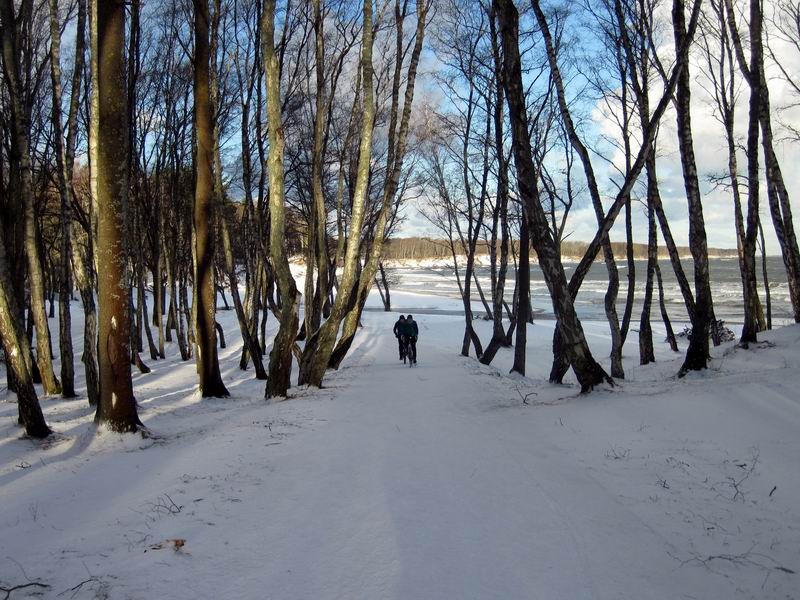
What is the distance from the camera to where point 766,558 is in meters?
2.87

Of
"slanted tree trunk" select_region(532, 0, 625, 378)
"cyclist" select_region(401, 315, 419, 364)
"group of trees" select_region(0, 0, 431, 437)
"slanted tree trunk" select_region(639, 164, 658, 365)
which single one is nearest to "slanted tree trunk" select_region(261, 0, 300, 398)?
"group of trees" select_region(0, 0, 431, 437)

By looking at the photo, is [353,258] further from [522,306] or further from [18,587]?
[18,587]

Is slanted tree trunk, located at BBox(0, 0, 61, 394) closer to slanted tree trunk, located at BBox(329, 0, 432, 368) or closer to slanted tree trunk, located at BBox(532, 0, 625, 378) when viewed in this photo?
slanted tree trunk, located at BBox(329, 0, 432, 368)

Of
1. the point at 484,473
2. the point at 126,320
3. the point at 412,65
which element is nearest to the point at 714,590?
the point at 484,473

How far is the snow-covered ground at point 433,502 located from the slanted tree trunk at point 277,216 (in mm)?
1911

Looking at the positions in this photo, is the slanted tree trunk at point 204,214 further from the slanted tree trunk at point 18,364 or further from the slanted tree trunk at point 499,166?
the slanted tree trunk at point 499,166

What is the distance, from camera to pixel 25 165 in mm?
8266

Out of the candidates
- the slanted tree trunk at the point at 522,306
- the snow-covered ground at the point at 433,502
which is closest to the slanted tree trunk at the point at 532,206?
the snow-covered ground at the point at 433,502

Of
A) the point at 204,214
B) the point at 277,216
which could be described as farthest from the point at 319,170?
the point at 277,216

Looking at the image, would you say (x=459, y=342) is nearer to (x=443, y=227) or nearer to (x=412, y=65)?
(x=443, y=227)

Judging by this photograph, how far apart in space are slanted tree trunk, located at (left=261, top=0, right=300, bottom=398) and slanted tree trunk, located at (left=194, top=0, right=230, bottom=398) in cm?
137

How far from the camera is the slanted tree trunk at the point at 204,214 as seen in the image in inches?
368

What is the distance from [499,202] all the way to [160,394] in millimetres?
10818

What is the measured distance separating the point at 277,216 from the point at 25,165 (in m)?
4.24
